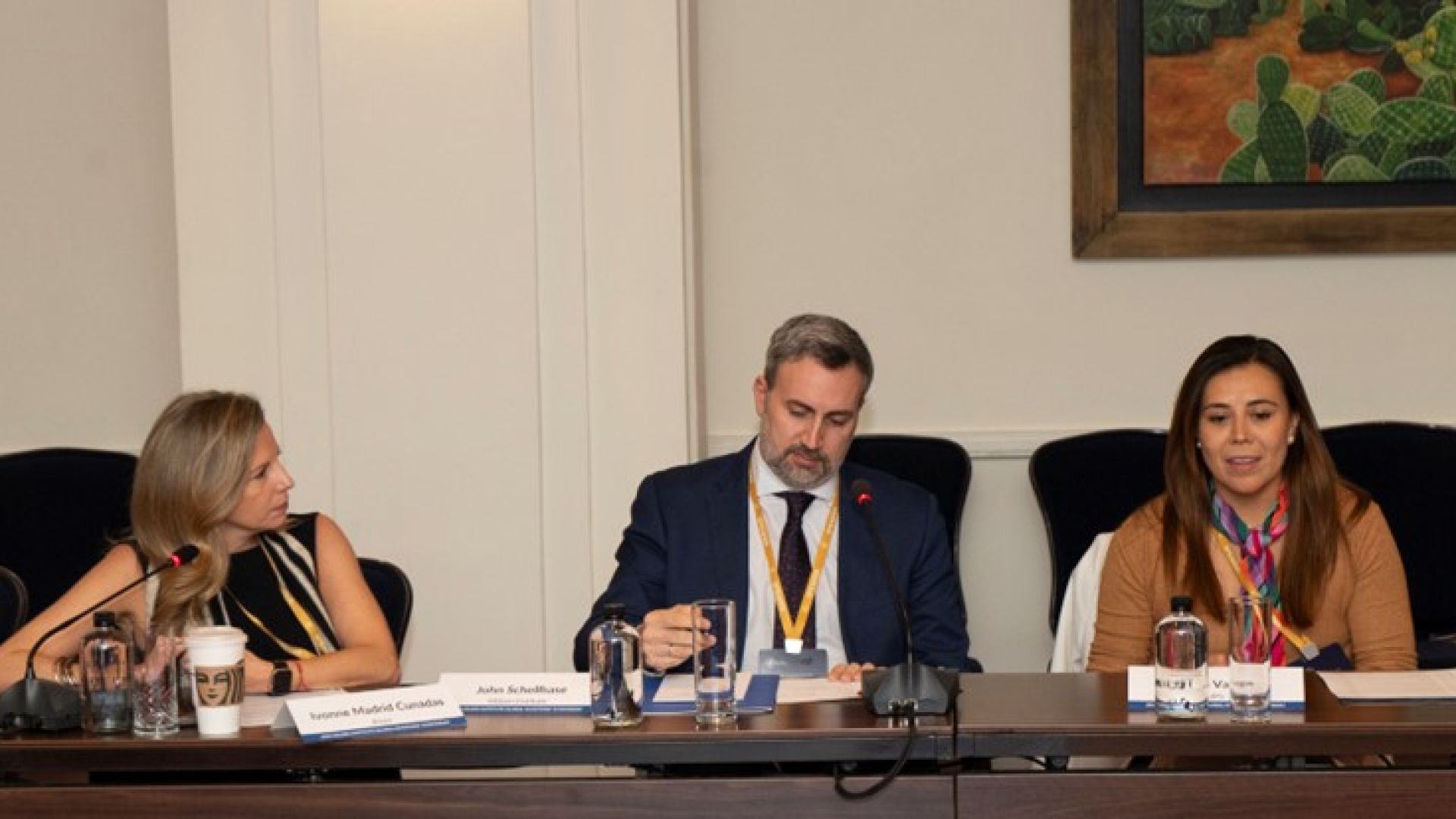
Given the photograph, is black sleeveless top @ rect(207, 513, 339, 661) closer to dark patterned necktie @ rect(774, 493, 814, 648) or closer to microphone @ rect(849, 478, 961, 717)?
dark patterned necktie @ rect(774, 493, 814, 648)

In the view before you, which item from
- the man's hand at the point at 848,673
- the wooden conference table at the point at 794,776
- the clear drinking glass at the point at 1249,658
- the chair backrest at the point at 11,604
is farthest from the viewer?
the chair backrest at the point at 11,604

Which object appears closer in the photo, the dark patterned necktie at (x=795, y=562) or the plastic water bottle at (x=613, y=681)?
the plastic water bottle at (x=613, y=681)

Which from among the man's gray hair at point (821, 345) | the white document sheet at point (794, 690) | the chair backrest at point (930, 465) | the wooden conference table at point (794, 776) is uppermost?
the man's gray hair at point (821, 345)

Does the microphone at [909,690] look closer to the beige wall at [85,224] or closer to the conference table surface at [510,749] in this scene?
the conference table surface at [510,749]

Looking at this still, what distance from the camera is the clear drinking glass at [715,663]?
2846mm

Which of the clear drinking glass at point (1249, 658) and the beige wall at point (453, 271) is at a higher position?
the beige wall at point (453, 271)

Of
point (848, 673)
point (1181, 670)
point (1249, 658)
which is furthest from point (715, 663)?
point (1249, 658)

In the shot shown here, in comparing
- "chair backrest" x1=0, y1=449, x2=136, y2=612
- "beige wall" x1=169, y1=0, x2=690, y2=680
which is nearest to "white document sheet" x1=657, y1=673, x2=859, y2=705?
"beige wall" x1=169, y1=0, x2=690, y2=680

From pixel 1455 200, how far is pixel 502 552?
2.72 m

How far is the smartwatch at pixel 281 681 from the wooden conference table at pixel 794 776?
377 millimetres

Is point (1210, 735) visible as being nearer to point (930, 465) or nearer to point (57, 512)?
point (930, 465)

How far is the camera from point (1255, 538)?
3.69m

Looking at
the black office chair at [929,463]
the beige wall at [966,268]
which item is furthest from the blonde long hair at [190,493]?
the beige wall at [966,268]

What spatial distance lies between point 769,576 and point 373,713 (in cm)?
110
